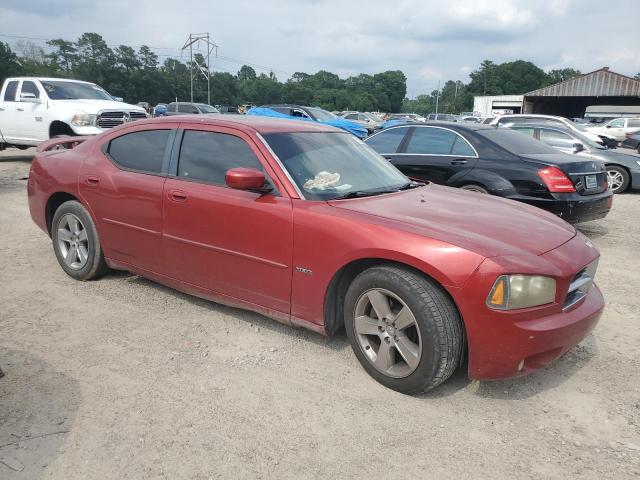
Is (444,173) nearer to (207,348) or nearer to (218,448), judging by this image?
(207,348)

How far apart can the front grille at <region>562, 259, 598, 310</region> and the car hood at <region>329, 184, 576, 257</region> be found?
0.71 feet

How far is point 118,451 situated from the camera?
7.85 feet

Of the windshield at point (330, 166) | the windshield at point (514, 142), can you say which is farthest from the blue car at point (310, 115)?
the windshield at point (330, 166)

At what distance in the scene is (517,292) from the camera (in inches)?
102

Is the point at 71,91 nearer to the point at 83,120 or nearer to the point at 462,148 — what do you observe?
the point at 83,120

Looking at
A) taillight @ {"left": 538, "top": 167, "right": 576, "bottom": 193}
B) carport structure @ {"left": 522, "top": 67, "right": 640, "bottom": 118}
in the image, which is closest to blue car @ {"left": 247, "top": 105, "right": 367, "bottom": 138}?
taillight @ {"left": 538, "top": 167, "right": 576, "bottom": 193}

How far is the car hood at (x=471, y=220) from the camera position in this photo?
277 centimetres

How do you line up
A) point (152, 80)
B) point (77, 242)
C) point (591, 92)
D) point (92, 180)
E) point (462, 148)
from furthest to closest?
1. point (152, 80)
2. point (591, 92)
3. point (462, 148)
4. point (77, 242)
5. point (92, 180)

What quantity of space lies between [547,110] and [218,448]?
5924 centimetres

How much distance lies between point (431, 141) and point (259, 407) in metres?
5.15

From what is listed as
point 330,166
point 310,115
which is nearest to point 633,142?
point 310,115

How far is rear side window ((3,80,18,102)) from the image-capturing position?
1188 centimetres

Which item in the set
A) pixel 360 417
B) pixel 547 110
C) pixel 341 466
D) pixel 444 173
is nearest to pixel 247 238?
pixel 360 417

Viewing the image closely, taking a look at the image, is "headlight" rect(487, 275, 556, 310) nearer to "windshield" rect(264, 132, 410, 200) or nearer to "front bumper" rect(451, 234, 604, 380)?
"front bumper" rect(451, 234, 604, 380)
